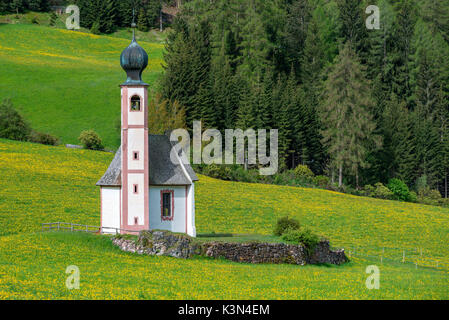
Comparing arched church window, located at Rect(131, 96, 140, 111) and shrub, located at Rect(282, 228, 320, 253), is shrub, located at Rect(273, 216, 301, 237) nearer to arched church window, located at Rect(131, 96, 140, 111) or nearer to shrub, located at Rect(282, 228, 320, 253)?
shrub, located at Rect(282, 228, 320, 253)

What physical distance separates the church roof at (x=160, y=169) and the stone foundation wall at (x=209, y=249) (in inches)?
171

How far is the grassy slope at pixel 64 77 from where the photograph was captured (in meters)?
84.4

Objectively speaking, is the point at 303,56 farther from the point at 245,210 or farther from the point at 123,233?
the point at 123,233

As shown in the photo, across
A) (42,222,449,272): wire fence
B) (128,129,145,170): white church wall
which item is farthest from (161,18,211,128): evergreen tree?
(128,129,145,170): white church wall

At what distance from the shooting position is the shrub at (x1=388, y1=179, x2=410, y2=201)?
78.5 metres

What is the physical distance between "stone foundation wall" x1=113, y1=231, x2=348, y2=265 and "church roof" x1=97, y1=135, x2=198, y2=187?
14.2 feet

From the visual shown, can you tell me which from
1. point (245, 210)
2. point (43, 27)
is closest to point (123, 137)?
point (245, 210)

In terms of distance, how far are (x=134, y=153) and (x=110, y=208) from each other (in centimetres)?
353

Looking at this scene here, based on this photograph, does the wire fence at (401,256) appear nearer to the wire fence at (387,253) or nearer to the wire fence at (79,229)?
the wire fence at (387,253)

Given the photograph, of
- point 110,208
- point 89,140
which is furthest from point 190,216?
point 89,140

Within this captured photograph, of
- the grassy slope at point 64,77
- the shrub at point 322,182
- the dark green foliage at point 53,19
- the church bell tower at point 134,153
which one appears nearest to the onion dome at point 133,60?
the church bell tower at point 134,153
